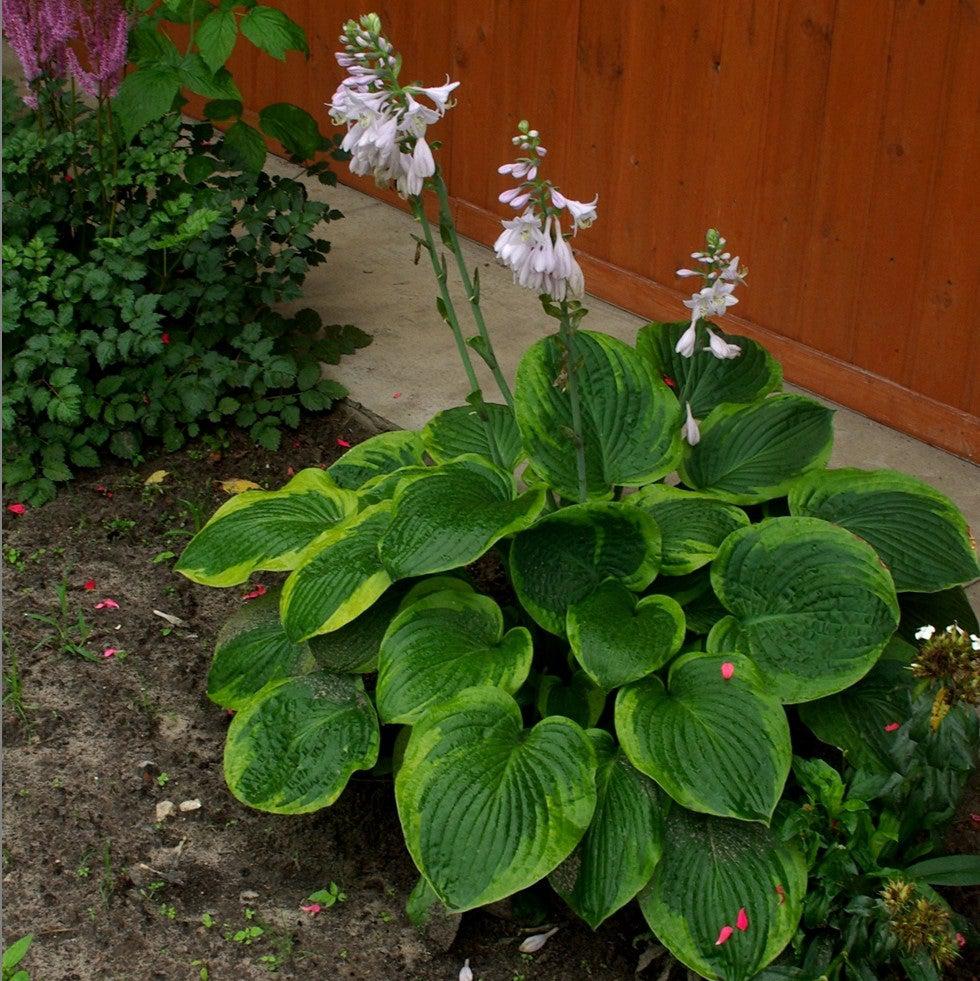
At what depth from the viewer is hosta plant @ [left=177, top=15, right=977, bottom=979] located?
2275 mm

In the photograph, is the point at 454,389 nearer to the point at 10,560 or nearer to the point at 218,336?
the point at 218,336

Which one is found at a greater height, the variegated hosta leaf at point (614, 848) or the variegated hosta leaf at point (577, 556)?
the variegated hosta leaf at point (577, 556)

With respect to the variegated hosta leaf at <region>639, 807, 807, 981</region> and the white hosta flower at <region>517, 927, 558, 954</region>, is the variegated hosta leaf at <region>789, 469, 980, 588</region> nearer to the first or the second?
the variegated hosta leaf at <region>639, 807, 807, 981</region>

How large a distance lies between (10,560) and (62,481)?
328 mm

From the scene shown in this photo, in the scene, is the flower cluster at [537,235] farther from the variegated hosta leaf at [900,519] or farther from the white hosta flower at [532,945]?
the white hosta flower at [532,945]

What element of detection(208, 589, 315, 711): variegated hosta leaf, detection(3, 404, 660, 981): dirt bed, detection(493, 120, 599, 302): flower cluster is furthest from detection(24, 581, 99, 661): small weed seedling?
detection(493, 120, 599, 302): flower cluster

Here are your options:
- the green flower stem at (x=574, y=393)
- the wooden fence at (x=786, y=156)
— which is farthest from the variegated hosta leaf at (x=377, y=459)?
the wooden fence at (x=786, y=156)

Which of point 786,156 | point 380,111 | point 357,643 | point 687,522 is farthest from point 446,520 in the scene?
point 786,156

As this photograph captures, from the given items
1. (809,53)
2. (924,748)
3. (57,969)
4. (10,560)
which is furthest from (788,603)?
(10,560)

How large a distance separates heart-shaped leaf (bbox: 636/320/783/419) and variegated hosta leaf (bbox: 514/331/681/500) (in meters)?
0.20

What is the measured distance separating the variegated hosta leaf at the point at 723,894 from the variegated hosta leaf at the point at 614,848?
0.05 metres

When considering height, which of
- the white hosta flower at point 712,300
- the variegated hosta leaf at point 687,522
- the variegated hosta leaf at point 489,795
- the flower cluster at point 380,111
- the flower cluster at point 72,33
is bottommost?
the variegated hosta leaf at point 489,795

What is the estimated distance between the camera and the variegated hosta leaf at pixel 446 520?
2.46 meters

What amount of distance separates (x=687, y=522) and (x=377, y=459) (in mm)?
763
